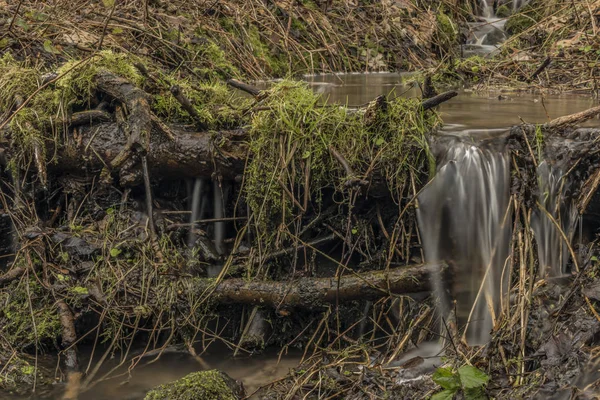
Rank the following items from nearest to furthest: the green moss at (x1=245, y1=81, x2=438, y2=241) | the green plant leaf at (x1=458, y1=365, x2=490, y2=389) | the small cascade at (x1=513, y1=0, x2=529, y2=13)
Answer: the green plant leaf at (x1=458, y1=365, x2=490, y2=389) → the green moss at (x1=245, y1=81, x2=438, y2=241) → the small cascade at (x1=513, y1=0, x2=529, y2=13)

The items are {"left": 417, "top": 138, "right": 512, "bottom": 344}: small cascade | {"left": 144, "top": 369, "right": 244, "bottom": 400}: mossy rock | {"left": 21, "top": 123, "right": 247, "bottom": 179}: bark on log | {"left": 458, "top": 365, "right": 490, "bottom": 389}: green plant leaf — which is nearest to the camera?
{"left": 458, "top": 365, "right": 490, "bottom": 389}: green plant leaf

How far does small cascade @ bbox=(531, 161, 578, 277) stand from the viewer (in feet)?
13.0

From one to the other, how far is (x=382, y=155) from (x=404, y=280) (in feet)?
2.41

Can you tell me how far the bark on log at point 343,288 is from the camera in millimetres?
4105

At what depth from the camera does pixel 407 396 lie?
320 centimetres

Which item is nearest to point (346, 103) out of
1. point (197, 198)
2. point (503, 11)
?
point (197, 198)

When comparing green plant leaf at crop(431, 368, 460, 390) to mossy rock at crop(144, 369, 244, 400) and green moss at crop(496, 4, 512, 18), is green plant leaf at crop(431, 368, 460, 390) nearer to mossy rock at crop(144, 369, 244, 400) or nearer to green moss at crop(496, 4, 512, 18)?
mossy rock at crop(144, 369, 244, 400)

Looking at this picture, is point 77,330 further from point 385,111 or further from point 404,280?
point 385,111

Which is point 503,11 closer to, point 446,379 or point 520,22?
point 520,22

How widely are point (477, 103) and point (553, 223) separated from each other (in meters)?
2.39

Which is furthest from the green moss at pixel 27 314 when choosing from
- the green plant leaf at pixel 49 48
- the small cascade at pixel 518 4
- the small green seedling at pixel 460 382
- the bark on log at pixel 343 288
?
the small cascade at pixel 518 4

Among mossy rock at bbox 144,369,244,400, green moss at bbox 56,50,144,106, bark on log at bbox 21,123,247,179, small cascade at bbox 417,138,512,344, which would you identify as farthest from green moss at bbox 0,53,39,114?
small cascade at bbox 417,138,512,344

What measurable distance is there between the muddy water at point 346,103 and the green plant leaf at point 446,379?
1.22 m

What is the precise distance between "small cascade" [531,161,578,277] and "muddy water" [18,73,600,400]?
457mm
